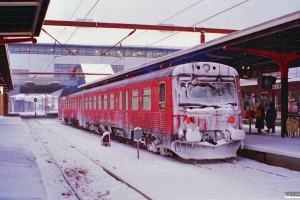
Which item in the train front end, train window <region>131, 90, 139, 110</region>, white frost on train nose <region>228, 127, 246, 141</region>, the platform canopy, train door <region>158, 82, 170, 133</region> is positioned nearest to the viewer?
the platform canopy

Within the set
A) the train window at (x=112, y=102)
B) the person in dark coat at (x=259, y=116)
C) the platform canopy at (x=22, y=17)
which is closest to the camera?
the platform canopy at (x=22, y=17)

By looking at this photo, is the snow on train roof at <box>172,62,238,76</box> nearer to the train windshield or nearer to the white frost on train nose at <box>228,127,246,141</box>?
the train windshield

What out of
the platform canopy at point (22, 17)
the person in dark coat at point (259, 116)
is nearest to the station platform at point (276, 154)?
the person in dark coat at point (259, 116)

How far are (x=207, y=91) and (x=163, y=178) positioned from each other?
12.1ft

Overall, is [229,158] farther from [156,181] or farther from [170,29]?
[170,29]

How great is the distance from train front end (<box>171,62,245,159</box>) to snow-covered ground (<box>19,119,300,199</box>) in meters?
0.50

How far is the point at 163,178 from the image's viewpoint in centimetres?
930

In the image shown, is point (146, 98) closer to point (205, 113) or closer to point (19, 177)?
point (205, 113)

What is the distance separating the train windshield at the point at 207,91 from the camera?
38.6 ft

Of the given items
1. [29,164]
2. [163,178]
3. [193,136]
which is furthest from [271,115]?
[29,164]

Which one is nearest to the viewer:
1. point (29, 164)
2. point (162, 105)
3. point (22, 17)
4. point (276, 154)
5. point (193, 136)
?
point (22, 17)

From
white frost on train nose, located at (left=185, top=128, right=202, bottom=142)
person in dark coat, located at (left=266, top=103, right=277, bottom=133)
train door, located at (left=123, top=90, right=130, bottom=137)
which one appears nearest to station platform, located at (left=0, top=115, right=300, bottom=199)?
white frost on train nose, located at (left=185, top=128, right=202, bottom=142)

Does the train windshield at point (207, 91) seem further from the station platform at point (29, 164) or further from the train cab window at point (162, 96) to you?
the station platform at point (29, 164)

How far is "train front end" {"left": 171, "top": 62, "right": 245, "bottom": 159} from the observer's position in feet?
37.3
